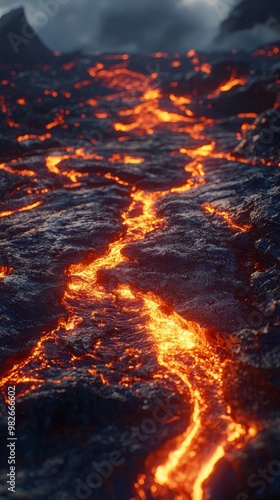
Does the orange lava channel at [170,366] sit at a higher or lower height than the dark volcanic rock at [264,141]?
lower

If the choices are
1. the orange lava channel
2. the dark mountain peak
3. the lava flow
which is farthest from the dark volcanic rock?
the dark mountain peak

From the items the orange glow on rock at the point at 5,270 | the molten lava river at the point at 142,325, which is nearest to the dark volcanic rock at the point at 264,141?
the molten lava river at the point at 142,325

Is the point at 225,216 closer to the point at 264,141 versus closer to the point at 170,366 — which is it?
the point at 170,366

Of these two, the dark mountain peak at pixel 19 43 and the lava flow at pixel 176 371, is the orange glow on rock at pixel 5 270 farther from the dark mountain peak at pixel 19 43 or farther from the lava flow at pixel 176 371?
the dark mountain peak at pixel 19 43

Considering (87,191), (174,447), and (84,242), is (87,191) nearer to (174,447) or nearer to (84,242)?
A: (84,242)

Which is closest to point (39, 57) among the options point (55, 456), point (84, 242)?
point (84, 242)

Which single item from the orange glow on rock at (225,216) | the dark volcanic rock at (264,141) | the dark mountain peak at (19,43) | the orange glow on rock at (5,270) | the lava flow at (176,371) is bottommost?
the lava flow at (176,371)

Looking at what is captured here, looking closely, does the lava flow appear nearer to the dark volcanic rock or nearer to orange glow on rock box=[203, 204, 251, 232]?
orange glow on rock box=[203, 204, 251, 232]

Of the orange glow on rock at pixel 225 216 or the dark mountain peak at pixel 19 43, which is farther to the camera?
the dark mountain peak at pixel 19 43

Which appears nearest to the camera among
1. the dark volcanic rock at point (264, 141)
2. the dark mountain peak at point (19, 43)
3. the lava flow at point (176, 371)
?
the lava flow at point (176, 371)
